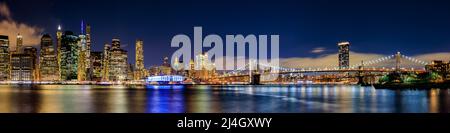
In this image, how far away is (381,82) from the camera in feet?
245

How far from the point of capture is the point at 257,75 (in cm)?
8800
